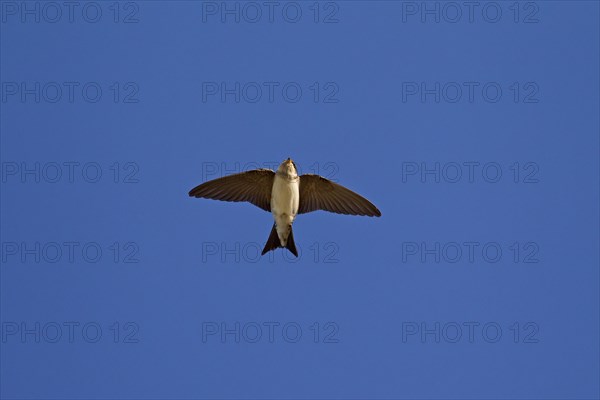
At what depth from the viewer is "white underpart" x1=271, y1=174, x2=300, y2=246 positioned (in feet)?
41.5

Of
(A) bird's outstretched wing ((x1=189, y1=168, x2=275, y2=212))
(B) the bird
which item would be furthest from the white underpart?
(A) bird's outstretched wing ((x1=189, y1=168, x2=275, y2=212))

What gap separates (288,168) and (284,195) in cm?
33

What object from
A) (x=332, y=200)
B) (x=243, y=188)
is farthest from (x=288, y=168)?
(x=332, y=200)

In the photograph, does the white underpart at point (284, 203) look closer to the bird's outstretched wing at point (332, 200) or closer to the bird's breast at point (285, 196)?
the bird's breast at point (285, 196)

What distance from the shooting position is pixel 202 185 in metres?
13.0

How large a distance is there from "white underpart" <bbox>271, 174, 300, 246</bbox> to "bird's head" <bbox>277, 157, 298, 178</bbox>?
74mm

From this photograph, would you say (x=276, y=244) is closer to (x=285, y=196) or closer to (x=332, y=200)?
(x=285, y=196)

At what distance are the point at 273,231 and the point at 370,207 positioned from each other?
1143 mm

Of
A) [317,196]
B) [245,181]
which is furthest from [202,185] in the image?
[317,196]

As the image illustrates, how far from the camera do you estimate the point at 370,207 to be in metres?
13.1

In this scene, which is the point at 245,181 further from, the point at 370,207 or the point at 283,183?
the point at 370,207

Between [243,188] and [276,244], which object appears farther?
[243,188]

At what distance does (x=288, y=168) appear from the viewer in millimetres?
12547

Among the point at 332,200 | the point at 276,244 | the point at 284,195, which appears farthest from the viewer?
the point at 332,200
